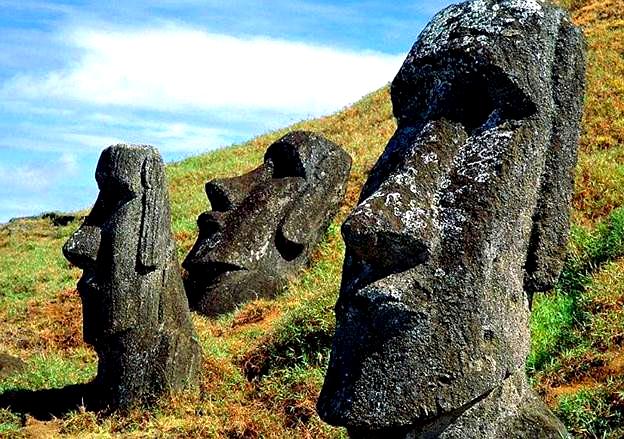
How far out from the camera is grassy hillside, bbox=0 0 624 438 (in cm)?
703

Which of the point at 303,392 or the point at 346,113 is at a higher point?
the point at 346,113

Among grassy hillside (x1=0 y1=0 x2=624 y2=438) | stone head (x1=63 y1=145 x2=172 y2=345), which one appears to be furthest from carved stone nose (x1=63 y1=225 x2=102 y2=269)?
grassy hillside (x1=0 y1=0 x2=624 y2=438)

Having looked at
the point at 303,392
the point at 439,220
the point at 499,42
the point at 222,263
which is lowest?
the point at 303,392

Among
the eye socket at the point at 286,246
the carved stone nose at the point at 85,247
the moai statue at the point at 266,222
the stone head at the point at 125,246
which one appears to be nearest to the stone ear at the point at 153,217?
the stone head at the point at 125,246

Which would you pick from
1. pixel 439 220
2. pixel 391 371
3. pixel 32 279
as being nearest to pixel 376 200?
pixel 439 220

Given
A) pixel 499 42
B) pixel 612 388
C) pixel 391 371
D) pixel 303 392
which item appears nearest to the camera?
pixel 391 371

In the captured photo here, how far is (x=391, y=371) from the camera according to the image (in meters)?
3.57

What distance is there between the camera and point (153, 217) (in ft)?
28.0

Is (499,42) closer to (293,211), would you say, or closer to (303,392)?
(303,392)

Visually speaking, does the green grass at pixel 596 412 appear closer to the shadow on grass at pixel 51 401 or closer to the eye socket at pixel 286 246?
the shadow on grass at pixel 51 401

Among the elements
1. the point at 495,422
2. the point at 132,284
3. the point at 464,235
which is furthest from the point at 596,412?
the point at 132,284

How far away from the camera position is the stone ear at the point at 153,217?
8.45m

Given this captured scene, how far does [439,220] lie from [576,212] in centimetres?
770

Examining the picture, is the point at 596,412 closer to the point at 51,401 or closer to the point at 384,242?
the point at 384,242
